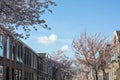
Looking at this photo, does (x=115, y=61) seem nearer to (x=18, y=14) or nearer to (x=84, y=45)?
(x=84, y=45)

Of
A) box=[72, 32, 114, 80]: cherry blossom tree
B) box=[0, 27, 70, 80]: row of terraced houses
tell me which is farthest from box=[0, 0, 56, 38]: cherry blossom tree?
box=[72, 32, 114, 80]: cherry blossom tree

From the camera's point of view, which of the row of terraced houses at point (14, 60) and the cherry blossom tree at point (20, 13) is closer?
the cherry blossom tree at point (20, 13)

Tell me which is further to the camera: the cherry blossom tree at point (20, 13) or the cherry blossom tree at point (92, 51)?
the cherry blossom tree at point (92, 51)

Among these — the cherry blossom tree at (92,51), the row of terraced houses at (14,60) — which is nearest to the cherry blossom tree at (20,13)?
the row of terraced houses at (14,60)

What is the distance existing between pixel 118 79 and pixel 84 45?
24.4 ft

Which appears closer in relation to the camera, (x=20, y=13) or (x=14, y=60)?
(x=20, y=13)

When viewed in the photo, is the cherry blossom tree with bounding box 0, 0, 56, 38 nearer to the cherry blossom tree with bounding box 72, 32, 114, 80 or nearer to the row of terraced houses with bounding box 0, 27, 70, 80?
the row of terraced houses with bounding box 0, 27, 70, 80

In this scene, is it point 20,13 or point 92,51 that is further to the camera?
point 92,51

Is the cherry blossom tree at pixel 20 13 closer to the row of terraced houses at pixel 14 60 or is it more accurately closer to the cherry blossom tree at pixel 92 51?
the row of terraced houses at pixel 14 60

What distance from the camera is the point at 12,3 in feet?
65.4

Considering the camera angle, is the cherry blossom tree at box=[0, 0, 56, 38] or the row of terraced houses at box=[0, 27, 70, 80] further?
the row of terraced houses at box=[0, 27, 70, 80]

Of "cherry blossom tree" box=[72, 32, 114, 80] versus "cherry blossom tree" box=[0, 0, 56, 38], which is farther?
"cherry blossom tree" box=[72, 32, 114, 80]

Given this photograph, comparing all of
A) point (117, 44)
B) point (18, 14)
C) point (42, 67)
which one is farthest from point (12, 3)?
point (42, 67)

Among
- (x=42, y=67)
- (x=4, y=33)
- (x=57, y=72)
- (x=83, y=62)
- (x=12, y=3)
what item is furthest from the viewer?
(x=57, y=72)
